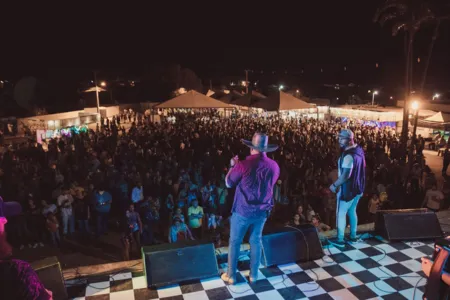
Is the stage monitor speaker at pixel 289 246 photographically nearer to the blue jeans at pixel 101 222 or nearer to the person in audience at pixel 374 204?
the person in audience at pixel 374 204

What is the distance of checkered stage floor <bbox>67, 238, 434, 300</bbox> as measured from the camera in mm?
3334

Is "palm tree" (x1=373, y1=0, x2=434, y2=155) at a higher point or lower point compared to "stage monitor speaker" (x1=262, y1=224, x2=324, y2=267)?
higher

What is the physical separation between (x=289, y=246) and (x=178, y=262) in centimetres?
130

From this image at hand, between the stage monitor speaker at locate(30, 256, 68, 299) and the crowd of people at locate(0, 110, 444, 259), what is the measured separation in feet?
7.95

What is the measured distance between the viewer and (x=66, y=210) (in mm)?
6535

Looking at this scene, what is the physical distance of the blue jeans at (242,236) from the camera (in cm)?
329

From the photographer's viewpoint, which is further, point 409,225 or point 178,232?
point 178,232

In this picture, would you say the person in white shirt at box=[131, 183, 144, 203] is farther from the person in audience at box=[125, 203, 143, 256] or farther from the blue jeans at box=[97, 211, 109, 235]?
the person in audience at box=[125, 203, 143, 256]

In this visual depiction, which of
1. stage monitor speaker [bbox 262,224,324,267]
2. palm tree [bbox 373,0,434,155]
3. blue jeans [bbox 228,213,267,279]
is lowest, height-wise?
stage monitor speaker [bbox 262,224,324,267]

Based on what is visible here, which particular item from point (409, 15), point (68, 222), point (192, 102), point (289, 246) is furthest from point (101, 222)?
point (409, 15)

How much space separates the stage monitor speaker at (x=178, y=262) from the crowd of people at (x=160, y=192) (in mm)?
1610

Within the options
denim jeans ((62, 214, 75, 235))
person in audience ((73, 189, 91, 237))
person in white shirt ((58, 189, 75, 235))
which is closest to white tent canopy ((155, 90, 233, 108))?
person in audience ((73, 189, 91, 237))

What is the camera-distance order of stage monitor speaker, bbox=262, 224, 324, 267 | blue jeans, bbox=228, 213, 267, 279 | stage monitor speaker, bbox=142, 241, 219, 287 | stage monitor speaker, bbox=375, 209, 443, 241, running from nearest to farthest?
blue jeans, bbox=228, 213, 267, 279 < stage monitor speaker, bbox=142, 241, 219, 287 < stage monitor speaker, bbox=262, 224, 324, 267 < stage monitor speaker, bbox=375, 209, 443, 241

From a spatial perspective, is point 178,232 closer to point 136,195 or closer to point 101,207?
point 136,195
